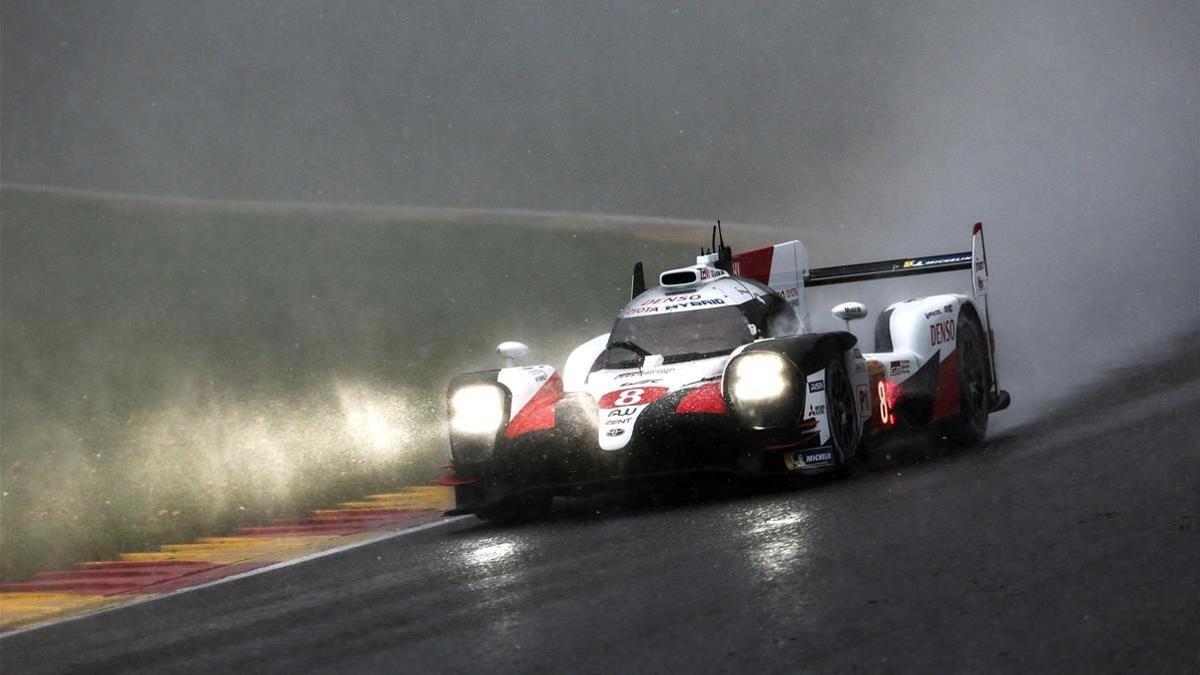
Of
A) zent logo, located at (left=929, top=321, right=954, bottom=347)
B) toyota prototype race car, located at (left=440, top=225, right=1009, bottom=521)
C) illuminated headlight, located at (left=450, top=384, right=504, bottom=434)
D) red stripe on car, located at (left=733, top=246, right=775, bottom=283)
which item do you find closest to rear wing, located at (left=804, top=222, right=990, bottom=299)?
red stripe on car, located at (left=733, top=246, right=775, bottom=283)

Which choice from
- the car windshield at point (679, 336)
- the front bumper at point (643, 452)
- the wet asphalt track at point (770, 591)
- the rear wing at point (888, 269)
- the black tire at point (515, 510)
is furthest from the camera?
the rear wing at point (888, 269)

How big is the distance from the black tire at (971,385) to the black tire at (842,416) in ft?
4.03

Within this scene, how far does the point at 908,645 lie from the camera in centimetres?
367

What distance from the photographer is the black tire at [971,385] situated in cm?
841

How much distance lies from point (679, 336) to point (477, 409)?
118 centimetres

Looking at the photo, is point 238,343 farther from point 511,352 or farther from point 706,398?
point 706,398

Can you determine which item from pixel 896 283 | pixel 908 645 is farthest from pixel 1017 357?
pixel 908 645

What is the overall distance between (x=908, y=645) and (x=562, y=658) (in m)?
0.90

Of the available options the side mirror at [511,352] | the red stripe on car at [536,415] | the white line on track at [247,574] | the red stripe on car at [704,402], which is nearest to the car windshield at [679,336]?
the side mirror at [511,352]

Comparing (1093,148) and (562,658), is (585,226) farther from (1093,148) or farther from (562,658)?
(562,658)

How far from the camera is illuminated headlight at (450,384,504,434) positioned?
23.6 ft

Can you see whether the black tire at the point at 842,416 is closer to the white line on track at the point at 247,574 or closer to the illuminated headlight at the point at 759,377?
the illuminated headlight at the point at 759,377

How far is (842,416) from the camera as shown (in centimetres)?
722

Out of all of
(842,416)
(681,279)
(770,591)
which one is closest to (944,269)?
(681,279)
